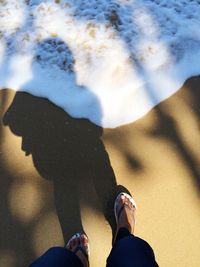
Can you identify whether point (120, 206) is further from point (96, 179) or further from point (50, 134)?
point (50, 134)

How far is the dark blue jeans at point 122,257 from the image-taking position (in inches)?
55.4

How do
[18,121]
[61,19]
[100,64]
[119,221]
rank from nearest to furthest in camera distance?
[119,221] → [18,121] → [100,64] → [61,19]

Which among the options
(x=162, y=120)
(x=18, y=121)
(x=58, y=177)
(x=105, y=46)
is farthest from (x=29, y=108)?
(x=162, y=120)

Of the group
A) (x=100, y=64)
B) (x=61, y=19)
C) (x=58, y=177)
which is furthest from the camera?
(x=61, y=19)

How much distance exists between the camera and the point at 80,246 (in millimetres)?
1829

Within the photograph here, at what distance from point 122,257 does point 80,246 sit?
1.37 ft

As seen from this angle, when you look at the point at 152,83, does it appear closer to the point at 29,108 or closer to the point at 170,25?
the point at 170,25

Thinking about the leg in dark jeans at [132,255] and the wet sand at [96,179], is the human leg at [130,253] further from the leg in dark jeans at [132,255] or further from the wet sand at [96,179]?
the wet sand at [96,179]

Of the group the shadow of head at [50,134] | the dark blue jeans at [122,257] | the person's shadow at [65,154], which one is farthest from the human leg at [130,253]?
the shadow of head at [50,134]

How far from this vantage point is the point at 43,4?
2.54 metres

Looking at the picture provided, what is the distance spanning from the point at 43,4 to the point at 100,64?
611 millimetres

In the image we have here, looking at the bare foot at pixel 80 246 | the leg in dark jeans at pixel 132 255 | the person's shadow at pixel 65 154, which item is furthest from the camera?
the person's shadow at pixel 65 154

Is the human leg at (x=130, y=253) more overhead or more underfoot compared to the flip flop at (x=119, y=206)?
more overhead

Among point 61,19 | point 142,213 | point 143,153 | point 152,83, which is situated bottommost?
point 142,213
